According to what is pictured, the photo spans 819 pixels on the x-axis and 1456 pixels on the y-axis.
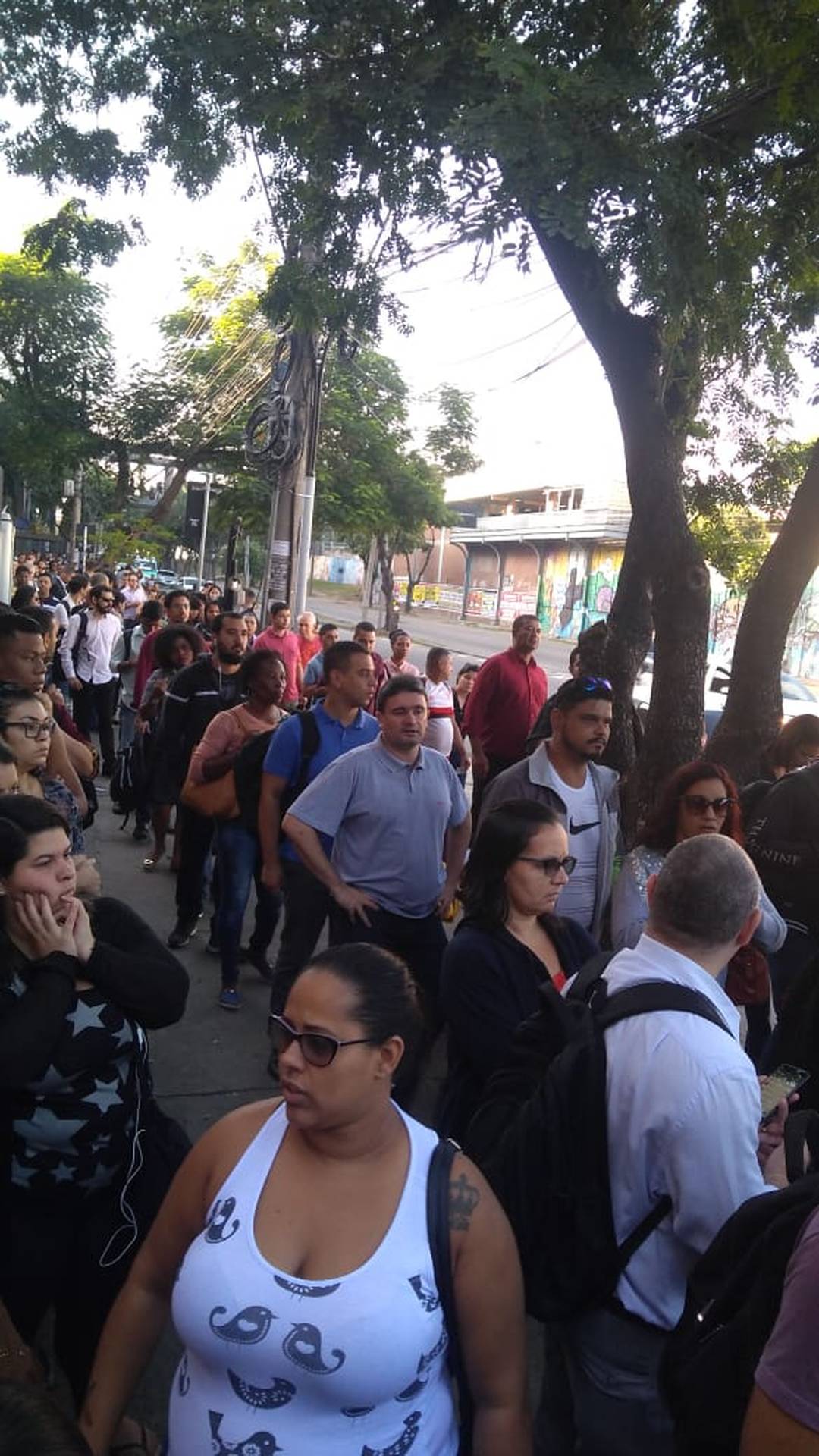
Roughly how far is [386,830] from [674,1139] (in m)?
2.18

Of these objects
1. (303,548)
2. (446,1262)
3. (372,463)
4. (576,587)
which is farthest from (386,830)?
(576,587)

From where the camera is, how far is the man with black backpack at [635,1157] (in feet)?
6.03

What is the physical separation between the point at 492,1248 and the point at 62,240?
7276 millimetres

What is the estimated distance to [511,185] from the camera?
4586mm

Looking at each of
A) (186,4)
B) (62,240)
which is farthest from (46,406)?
(186,4)

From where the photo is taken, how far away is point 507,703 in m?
7.63

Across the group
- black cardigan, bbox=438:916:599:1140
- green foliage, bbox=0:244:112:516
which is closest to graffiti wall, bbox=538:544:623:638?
green foliage, bbox=0:244:112:516

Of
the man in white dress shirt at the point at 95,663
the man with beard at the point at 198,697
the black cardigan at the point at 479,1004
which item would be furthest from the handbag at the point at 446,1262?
the man in white dress shirt at the point at 95,663

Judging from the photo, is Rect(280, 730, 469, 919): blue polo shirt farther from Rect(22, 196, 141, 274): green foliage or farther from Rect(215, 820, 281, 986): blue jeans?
Rect(22, 196, 141, 274): green foliage

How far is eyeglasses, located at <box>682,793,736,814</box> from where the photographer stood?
3.45 m

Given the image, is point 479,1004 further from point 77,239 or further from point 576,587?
point 576,587

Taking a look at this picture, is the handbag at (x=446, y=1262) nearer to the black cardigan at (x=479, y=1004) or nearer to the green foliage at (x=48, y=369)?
the black cardigan at (x=479, y=1004)

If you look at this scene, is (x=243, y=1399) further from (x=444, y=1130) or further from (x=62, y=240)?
(x=62, y=240)

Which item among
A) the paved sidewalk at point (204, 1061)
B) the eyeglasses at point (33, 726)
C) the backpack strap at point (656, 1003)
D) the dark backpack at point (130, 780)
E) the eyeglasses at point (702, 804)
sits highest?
the eyeglasses at point (33, 726)
